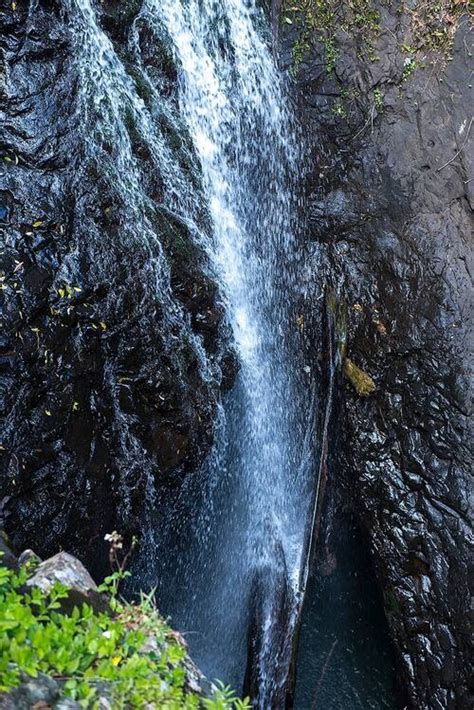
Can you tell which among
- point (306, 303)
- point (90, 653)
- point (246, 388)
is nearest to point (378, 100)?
point (306, 303)

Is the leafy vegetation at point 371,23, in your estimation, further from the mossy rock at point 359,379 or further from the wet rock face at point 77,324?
the mossy rock at point 359,379

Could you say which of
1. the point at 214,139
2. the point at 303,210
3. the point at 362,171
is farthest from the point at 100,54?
the point at 362,171

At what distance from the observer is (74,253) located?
154 inches

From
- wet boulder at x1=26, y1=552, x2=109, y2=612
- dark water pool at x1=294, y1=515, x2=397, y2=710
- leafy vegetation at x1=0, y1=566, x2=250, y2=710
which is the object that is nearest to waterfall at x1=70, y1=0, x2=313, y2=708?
dark water pool at x1=294, y1=515, x2=397, y2=710

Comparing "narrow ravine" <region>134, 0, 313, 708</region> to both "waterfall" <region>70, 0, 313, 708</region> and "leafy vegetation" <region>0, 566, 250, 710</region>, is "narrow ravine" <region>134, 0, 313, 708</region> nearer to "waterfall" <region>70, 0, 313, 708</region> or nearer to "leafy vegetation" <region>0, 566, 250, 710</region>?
"waterfall" <region>70, 0, 313, 708</region>

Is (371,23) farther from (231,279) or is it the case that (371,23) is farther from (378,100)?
(231,279)

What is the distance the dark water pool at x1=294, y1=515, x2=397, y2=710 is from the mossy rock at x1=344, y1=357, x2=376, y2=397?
1301mm

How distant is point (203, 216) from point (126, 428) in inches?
71.5

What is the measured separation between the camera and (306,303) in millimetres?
6020

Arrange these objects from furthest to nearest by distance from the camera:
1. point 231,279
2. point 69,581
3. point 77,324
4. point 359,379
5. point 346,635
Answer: point 346,635 < point 359,379 < point 231,279 < point 77,324 < point 69,581

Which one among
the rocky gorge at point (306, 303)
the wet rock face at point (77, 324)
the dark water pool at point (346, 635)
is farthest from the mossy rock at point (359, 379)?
the wet rock face at point (77, 324)

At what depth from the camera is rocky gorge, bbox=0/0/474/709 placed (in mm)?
3795

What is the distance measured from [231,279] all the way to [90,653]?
371 centimetres

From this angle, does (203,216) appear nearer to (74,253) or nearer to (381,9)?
(74,253)
